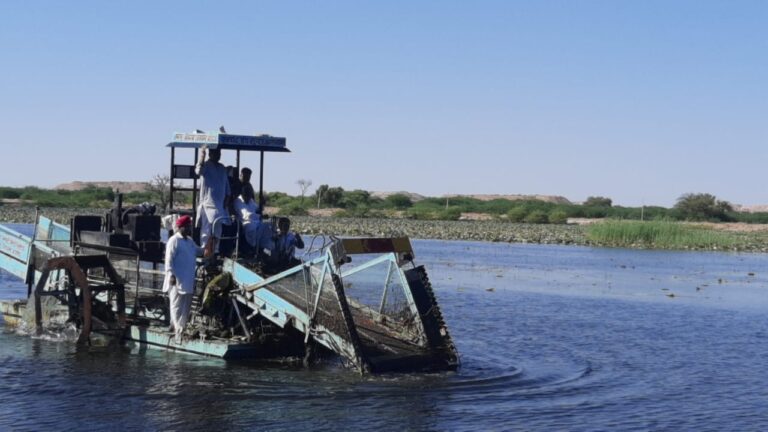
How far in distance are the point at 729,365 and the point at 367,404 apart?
690cm

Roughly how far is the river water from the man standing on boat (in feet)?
5.88

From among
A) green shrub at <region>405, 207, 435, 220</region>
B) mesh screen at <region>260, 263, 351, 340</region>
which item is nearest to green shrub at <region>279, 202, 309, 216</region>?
green shrub at <region>405, 207, 435, 220</region>

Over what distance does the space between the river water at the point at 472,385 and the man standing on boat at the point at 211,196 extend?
5.88ft

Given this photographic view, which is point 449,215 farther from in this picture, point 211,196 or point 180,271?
point 180,271

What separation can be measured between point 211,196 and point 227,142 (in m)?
0.80

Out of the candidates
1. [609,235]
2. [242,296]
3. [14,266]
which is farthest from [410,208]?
[242,296]

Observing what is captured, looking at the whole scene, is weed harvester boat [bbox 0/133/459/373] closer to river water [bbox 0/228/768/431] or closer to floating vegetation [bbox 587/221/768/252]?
river water [bbox 0/228/768/431]

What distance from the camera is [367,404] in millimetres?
12086

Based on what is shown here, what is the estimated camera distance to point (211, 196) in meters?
15.0

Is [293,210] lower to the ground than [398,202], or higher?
lower

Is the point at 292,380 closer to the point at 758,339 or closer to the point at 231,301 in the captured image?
the point at 231,301

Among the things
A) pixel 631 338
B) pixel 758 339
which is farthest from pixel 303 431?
pixel 758 339

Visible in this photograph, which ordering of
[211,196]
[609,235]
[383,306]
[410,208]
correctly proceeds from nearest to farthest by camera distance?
[211,196], [383,306], [609,235], [410,208]

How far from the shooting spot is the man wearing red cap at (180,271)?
13.9 meters
